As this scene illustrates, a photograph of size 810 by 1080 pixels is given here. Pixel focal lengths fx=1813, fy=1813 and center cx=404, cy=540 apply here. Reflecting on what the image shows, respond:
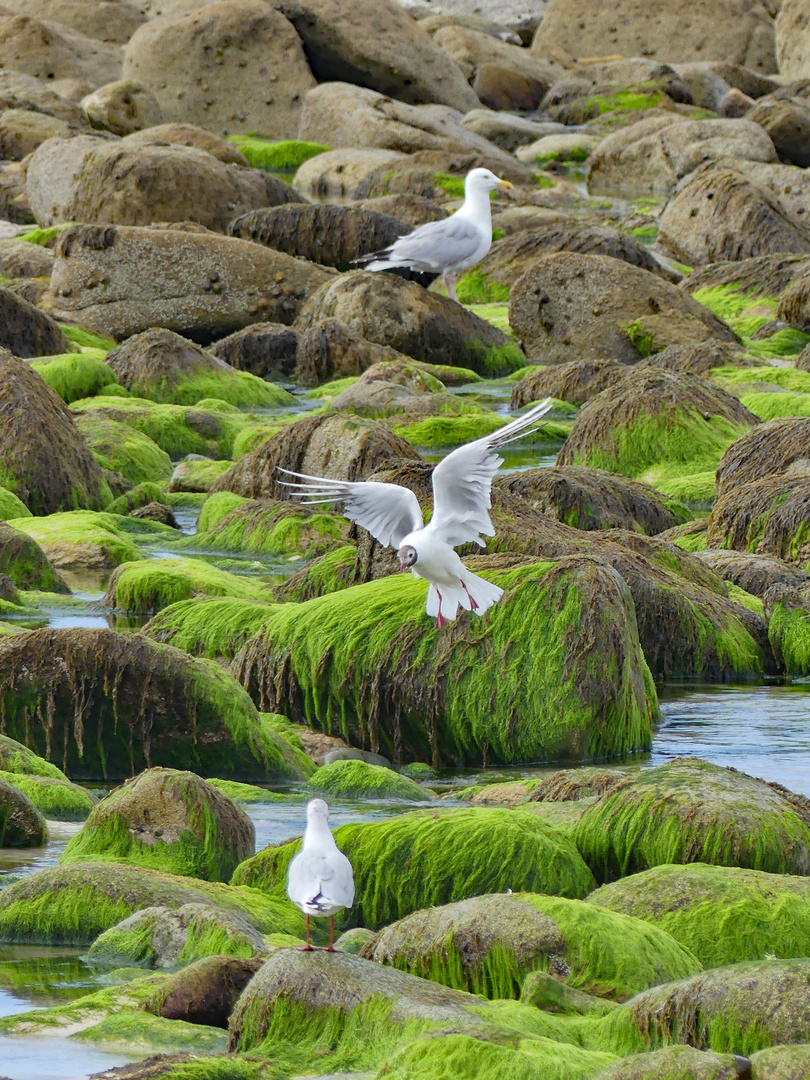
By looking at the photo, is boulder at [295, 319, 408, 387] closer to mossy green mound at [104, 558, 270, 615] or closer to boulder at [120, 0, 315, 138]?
mossy green mound at [104, 558, 270, 615]

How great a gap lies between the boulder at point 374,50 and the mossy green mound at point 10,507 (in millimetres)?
35153

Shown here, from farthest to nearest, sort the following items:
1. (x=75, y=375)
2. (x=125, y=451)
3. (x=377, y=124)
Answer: (x=377, y=124), (x=75, y=375), (x=125, y=451)

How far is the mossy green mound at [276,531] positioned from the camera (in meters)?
14.7

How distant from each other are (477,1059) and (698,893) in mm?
1903

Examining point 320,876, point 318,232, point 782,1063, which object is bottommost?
point 782,1063

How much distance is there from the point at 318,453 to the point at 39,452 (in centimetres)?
243

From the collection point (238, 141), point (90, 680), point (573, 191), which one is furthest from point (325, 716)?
point (238, 141)

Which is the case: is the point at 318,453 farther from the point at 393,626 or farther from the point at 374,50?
the point at 374,50

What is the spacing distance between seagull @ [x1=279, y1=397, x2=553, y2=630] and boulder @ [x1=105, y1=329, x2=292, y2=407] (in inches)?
467

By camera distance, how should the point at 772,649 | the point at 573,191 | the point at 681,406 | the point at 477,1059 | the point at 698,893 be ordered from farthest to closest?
the point at 573,191 → the point at 681,406 → the point at 772,649 → the point at 698,893 → the point at 477,1059

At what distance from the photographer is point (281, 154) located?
1767 inches

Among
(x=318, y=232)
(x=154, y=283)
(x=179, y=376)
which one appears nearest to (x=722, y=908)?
(x=179, y=376)

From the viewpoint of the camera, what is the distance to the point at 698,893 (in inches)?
266

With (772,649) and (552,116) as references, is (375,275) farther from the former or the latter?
(552,116)
